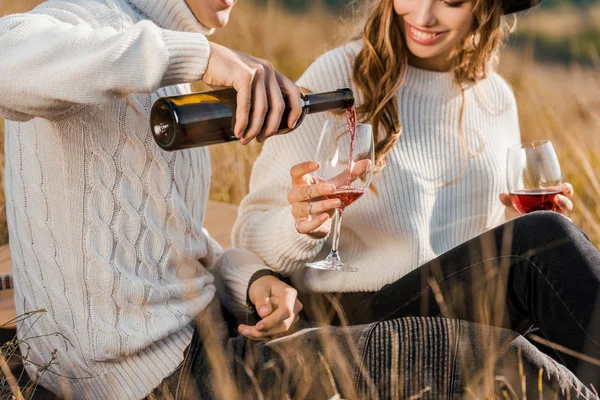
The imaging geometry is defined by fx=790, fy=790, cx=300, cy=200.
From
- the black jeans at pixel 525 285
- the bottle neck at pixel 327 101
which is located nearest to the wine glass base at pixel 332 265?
the black jeans at pixel 525 285

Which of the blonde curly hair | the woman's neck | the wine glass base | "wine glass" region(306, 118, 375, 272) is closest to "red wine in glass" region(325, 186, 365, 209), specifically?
"wine glass" region(306, 118, 375, 272)

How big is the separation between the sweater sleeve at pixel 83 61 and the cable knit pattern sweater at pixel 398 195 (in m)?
0.84

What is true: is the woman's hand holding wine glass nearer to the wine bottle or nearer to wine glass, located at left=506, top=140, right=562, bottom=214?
wine glass, located at left=506, top=140, right=562, bottom=214

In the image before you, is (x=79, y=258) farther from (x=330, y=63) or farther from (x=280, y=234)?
(x=330, y=63)

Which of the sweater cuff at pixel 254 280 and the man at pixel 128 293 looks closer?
the man at pixel 128 293

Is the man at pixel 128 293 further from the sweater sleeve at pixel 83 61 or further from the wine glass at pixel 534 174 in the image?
the wine glass at pixel 534 174

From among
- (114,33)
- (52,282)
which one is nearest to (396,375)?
(52,282)

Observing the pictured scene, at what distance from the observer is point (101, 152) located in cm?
169

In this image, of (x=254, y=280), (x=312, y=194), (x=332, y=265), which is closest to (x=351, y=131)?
(x=312, y=194)

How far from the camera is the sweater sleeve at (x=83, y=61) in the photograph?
53.4 inches

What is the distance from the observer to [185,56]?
4.67 feet

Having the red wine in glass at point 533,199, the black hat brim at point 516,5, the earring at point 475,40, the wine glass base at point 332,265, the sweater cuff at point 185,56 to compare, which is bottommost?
the wine glass base at point 332,265

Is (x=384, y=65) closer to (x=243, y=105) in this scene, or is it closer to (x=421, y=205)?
(x=421, y=205)

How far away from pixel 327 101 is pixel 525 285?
2.26ft
